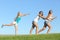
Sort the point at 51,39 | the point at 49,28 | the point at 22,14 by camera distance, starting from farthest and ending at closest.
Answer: the point at 22,14 < the point at 49,28 < the point at 51,39

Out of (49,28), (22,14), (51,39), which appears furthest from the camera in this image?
(22,14)

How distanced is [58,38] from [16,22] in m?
6.16

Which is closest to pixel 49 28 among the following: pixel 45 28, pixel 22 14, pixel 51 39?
pixel 45 28

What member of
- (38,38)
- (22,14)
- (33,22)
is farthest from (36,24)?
(38,38)

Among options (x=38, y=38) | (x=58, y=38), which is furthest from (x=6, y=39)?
(x=58, y=38)

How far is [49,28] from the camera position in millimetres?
20766

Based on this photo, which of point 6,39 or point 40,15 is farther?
point 40,15

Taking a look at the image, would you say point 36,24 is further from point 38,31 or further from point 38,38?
point 38,38

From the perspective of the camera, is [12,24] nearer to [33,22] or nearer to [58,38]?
[33,22]

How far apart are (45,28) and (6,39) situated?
5580 mm

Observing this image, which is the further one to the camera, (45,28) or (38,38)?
(45,28)

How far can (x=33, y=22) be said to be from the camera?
826 inches

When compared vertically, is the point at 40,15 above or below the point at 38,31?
above

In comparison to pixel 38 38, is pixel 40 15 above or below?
above
